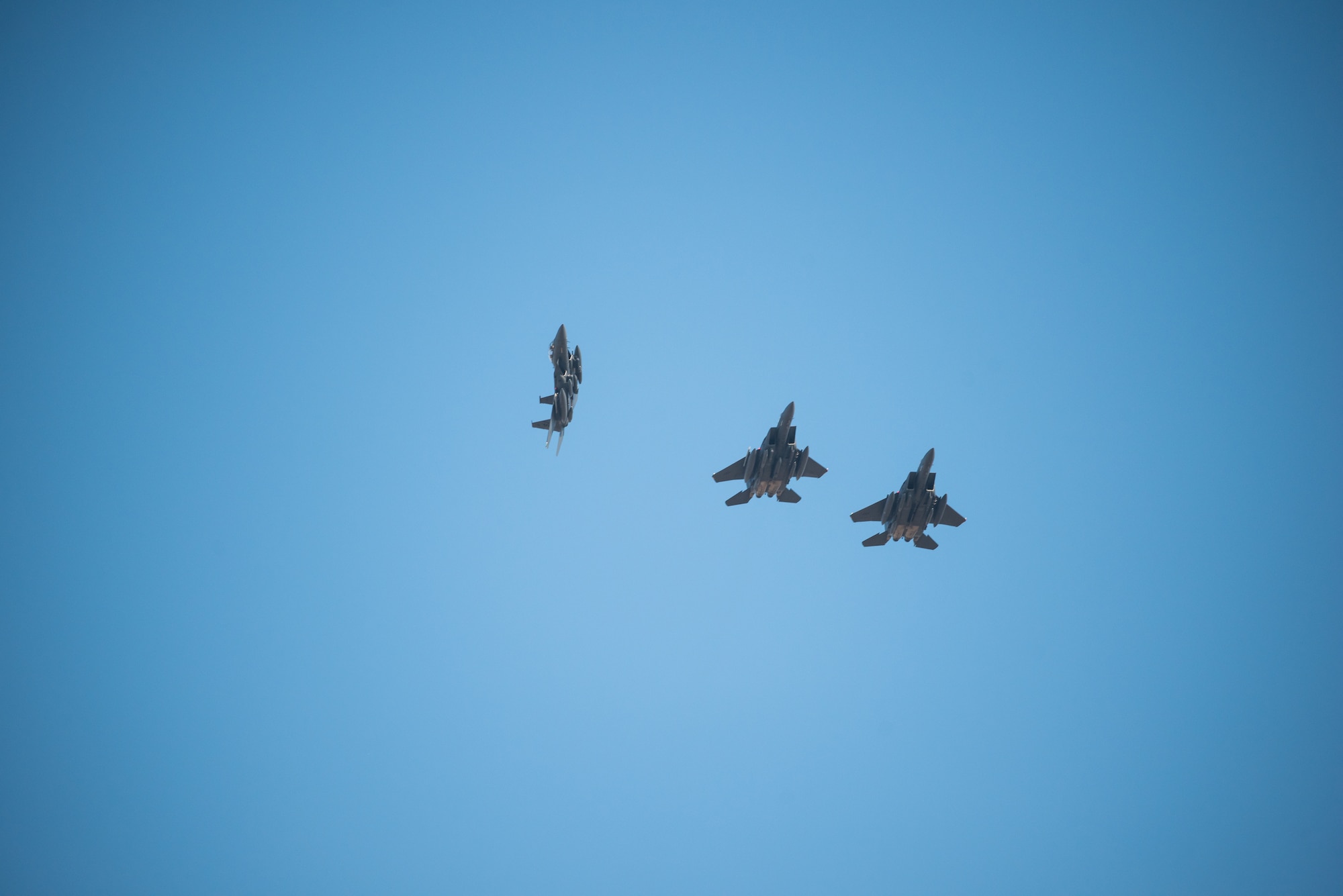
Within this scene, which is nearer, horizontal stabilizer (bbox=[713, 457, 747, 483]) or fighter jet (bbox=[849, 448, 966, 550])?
fighter jet (bbox=[849, 448, 966, 550])

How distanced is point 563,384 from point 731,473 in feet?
40.4

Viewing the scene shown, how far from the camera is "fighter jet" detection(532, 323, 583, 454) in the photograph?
4628cm

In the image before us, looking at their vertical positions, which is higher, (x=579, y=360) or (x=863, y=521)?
(x=579, y=360)

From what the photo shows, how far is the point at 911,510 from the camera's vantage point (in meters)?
47.0

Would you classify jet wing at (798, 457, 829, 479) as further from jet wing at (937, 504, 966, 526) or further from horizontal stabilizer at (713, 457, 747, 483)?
jet wing at (937, 504, 966, 526)

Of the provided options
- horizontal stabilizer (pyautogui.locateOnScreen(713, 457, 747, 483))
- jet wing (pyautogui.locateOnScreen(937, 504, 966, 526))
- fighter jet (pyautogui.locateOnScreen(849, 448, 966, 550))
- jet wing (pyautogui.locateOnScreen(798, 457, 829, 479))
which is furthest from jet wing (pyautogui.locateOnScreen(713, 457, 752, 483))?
jet wing (pyautogui.locateOnScreen(937, 504, 966, 526))

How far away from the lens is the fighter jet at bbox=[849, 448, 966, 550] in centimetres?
4631

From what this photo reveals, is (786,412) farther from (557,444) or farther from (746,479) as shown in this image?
(557,444)

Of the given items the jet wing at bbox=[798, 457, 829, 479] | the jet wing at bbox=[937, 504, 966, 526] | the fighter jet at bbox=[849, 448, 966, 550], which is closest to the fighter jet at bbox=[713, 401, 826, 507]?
the jet wing at bbox=[798, 457, 829, 479]

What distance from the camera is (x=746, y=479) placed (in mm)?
48000

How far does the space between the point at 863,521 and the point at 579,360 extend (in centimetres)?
2105

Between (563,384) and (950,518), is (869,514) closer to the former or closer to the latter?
(950,518)

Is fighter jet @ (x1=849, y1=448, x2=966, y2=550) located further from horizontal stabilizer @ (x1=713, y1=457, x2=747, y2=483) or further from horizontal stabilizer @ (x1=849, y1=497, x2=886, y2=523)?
horizontal stabilizer @ (x1=713, y1=457, x2=747, y2=483)

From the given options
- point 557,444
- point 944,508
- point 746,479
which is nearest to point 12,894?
point 557,444
